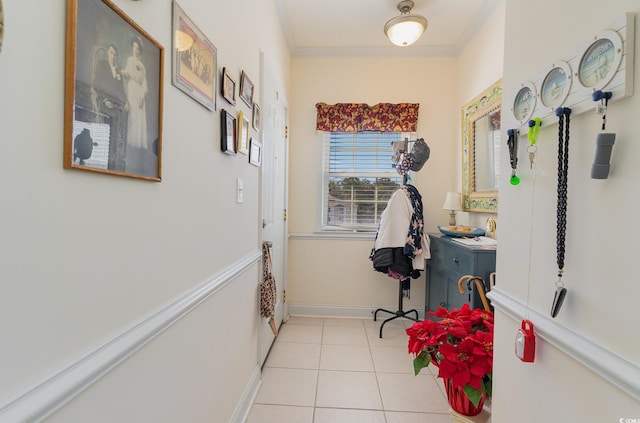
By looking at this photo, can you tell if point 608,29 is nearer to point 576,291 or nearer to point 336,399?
point 576,291

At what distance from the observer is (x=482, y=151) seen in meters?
2.57

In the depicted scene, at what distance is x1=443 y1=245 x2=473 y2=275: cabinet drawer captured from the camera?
2.06m

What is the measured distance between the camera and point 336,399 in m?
1.87

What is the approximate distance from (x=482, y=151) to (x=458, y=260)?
99cm

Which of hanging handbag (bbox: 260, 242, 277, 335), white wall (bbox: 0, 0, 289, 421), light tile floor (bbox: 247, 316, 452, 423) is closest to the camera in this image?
white wall (bbox: 0, 0, 289, 421)

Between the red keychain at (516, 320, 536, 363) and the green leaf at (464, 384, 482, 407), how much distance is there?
1.51ft

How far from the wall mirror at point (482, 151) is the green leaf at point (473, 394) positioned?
146 cm

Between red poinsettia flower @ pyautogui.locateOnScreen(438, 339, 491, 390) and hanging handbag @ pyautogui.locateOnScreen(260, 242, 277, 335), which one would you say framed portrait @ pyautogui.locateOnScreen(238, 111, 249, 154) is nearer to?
hanging handbag @ pyautogui.locateOnScreen(260, 242, 277, 335)

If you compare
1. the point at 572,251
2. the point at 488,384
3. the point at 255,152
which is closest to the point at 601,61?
the point at 572,251

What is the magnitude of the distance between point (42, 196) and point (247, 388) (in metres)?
1.61

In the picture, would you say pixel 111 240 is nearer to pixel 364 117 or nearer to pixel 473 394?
pixel 473 394

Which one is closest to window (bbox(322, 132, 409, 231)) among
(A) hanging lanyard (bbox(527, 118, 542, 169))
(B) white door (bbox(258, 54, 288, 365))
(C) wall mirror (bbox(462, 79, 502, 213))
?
(B) white door (bbox(258, 54, 288, 365))

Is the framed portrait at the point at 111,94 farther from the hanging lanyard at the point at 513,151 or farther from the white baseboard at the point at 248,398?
the white baseboard at the point at 248,398

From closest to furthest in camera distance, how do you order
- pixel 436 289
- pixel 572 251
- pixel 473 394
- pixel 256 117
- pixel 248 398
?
1. pixel 572 251
2. pixel 473 394
3. pixel 248 398
4. pixel 256 117
5. pixel 436 289
